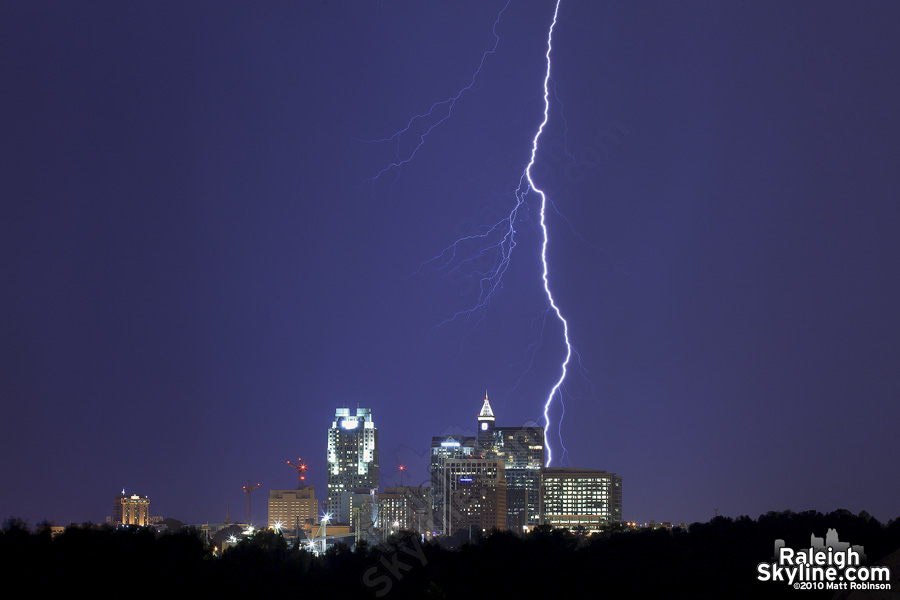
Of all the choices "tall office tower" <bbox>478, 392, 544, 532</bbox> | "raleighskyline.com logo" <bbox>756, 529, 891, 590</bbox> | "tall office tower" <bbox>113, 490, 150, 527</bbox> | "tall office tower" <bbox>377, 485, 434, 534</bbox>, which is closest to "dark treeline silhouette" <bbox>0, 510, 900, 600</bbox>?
"raleighskyline.com logo" <bbox>756, 529, 891, 590</bbox>

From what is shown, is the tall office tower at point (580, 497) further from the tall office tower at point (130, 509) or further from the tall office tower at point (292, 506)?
the tall office tower at point (130, 509)

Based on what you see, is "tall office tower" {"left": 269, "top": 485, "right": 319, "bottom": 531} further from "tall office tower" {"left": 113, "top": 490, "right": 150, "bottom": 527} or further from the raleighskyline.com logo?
the raleighskyline.com logo

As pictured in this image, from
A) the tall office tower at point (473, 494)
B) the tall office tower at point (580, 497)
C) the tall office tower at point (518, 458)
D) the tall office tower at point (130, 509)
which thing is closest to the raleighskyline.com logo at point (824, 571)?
the tall office tower at point (473, 494)

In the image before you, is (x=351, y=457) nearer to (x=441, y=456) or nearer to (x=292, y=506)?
(x=292, y=506)

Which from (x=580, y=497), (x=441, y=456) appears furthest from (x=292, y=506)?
(x=580, y=497)

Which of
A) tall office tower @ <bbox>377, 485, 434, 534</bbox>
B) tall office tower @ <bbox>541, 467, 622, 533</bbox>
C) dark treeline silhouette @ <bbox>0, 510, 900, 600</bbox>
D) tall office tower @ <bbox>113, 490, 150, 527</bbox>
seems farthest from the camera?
tall office tower @ <bbox>113, 490, 150, 527</bbox>

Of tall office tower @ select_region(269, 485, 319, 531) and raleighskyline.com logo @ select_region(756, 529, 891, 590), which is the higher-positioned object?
raleighskyline.com logo @ select_region(756, 529, 891, 590)

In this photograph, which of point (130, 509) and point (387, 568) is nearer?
point (387, 568)
